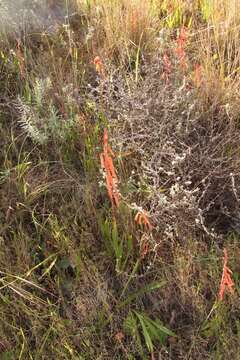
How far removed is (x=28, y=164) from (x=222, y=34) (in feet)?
3.91

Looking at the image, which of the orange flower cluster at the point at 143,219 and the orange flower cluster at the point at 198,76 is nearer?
the orange flower cluster at the point at 143,219

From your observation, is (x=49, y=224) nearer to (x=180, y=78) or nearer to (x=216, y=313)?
(x=216, y=313)

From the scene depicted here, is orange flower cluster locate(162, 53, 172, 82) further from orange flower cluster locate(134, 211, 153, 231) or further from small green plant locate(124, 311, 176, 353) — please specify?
small green plant locate(124, 311, 176, 353)

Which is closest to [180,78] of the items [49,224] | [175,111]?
[175,111]

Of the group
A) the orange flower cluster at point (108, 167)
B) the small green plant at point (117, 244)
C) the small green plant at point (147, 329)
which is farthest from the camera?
the small green plant at point (117, 244)

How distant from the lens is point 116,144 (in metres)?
1.94

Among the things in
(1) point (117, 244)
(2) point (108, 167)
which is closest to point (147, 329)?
(1) point (117, 244)

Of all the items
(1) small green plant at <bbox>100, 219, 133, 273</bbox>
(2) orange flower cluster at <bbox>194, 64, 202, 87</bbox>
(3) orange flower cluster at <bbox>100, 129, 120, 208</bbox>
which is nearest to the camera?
(3) orange flower cluster at <bbox>100, 129, 120, 208</bbox>

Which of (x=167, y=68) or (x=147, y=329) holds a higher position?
(x=167, y=68)

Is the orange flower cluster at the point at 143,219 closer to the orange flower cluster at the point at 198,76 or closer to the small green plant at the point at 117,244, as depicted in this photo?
the small green plant at the point at 117,244

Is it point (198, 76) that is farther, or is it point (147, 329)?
point (198, 76)

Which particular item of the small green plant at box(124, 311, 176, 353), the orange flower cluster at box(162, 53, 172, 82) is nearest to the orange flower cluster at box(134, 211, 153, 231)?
the small green plant at box(124, 311, 176, 353)

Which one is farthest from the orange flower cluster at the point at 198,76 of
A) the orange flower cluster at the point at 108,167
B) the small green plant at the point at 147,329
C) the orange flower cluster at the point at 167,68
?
the small green plant at the point at 147,329

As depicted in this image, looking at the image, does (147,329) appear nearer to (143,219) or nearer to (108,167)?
(143,219)
